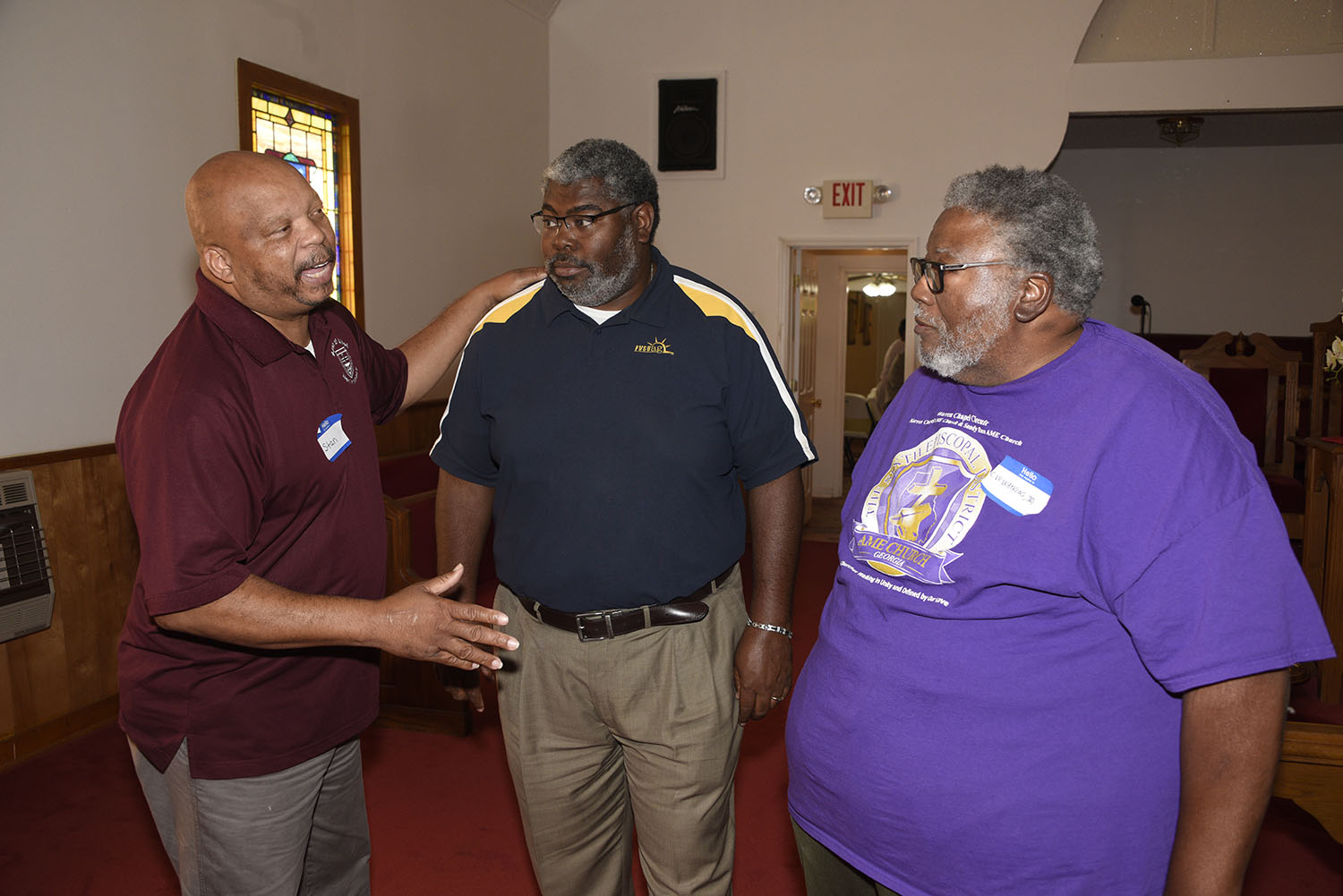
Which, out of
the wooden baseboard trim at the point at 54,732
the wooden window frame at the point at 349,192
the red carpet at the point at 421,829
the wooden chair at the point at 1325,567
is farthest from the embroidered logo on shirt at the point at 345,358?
the wooden window frame at the point at 349,192

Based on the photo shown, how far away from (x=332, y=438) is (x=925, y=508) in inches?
40.8

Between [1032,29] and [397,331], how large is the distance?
5065 millimetres

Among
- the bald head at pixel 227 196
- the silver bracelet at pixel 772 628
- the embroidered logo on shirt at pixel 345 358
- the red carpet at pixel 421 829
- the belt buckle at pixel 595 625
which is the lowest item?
the red carpet at pixel 421 829

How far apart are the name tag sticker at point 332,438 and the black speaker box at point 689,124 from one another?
6347 mm

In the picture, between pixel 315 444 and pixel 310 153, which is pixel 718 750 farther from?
pixel 310 153

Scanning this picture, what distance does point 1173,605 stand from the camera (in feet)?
3.78

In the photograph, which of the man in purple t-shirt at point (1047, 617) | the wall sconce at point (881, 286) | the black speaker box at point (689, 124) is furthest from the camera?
the wall sconce at point (881, 286)

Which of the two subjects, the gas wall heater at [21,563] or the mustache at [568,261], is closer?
the mustache at [568,261]

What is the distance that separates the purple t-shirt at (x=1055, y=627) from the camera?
1.15 metres

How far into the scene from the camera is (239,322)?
5.31ft

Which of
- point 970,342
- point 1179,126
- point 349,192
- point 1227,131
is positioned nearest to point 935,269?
point 970,342

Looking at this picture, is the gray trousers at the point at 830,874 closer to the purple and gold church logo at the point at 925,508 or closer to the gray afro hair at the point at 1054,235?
the purple and gold church logo at the point at 925,508

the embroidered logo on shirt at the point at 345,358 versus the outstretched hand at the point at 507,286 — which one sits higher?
the outstretched hand at the point at 507,286

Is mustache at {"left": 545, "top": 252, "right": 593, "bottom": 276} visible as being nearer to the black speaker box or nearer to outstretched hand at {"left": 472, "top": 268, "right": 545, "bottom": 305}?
outstretched hand at {"left": 472, "top": 268, "right": 545, "bottom": 305}
